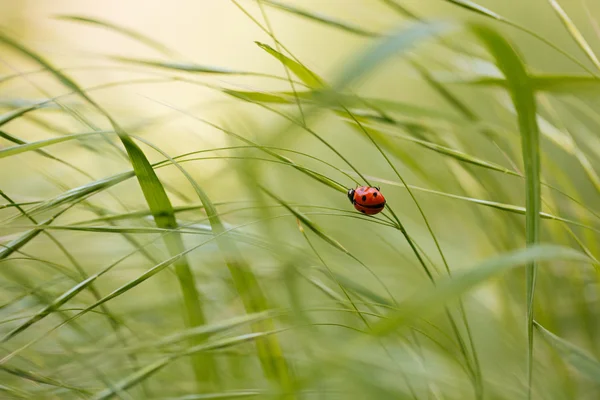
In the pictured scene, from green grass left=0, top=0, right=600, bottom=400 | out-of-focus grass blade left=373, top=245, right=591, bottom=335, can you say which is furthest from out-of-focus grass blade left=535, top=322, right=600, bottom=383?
out-of-focus grass blade left=373, top=245, right=591, bottom=335

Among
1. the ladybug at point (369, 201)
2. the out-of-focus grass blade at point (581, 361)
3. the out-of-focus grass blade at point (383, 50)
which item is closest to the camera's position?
the out-of-focus grass blade at point (383, 50)

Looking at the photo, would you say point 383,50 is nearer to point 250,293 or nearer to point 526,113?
point 526,113

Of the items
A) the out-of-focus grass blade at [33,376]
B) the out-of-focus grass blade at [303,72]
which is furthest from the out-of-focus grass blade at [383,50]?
the out-of-focus grass blade at [33,376]

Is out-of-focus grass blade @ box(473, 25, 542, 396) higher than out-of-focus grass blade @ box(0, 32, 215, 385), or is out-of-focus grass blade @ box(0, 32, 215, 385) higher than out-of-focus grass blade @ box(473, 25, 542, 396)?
out-of-focus grass blade @ box(0, 32, 215, 385)

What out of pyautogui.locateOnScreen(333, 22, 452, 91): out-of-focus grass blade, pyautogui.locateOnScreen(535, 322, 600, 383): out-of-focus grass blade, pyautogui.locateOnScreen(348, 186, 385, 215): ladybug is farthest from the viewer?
pyautogui.locateOnScreen(348, 186, 385, 215): ladybug

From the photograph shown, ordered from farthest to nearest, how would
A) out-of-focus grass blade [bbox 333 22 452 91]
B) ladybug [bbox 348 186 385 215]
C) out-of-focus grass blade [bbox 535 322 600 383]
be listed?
ladybug [bbox 348 186 385 215] < out-of-focus grass blade [bbox 535 322 600 383] < out-of-focus grass blade [bbox 333 22 452 91]

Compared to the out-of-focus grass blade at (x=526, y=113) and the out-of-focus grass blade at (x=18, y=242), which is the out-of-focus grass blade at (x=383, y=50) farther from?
the out-of-focus grass blade at (x=18, y=242)

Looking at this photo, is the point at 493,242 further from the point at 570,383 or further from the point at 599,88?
the point at 599,88

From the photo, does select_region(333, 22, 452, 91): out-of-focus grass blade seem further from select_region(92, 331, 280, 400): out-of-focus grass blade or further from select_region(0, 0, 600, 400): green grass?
select_region(92, 331, 280, 400): out-of-focus grass blade

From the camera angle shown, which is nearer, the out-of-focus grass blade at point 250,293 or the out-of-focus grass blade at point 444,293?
the out-of-focus grass blade at point 444,293
